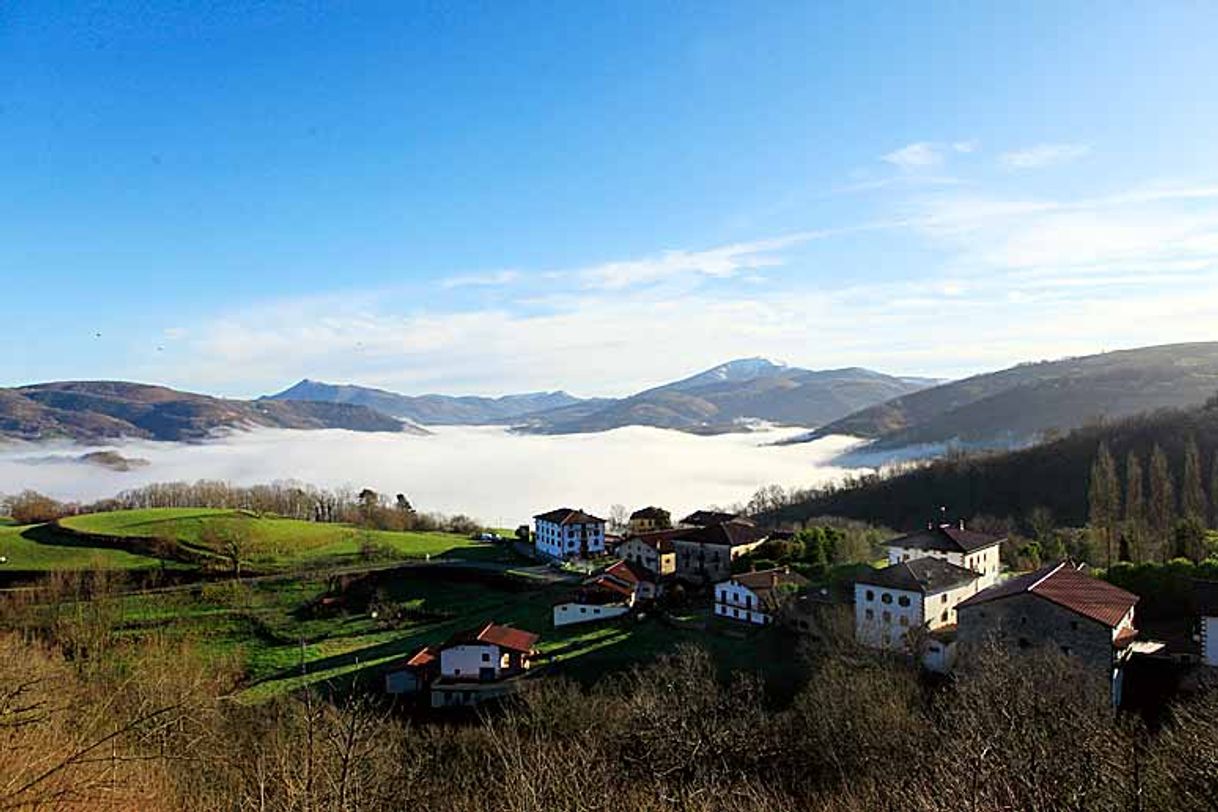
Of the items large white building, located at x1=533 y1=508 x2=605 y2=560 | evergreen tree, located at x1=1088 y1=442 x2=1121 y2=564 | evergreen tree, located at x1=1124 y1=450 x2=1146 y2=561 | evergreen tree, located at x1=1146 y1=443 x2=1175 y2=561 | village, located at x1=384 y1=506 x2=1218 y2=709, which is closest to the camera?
village, located at x1=384 y1=506 x2=1218 y2=709

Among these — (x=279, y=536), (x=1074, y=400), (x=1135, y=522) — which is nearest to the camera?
(x=1135, y=522)

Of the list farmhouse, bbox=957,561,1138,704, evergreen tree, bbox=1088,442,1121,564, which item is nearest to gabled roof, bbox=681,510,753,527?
evergreen tree, bbox=1088,442,1121,564

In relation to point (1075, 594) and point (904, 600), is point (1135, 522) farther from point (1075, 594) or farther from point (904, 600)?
point (1075, 594)

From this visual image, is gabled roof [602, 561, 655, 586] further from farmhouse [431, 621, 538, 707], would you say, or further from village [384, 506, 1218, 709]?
farmhouse [431, 621, 538, 707]

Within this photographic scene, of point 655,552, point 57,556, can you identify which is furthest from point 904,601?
point 57,556

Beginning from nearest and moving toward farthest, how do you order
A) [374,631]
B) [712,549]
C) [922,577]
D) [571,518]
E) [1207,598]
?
[1207,598] < [922,577] < [374,631] < [712,549] < [571,518]

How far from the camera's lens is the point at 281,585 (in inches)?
1965

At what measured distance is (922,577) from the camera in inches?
1075

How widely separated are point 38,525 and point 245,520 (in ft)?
56.2

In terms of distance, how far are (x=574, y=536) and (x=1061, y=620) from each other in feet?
121

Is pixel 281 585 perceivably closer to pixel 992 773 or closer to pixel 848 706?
pixel 848 706

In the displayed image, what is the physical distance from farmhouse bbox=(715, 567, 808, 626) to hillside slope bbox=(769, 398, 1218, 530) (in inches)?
1712

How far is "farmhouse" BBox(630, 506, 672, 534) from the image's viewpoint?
60.7 m

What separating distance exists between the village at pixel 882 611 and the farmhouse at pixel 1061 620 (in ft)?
0.11
